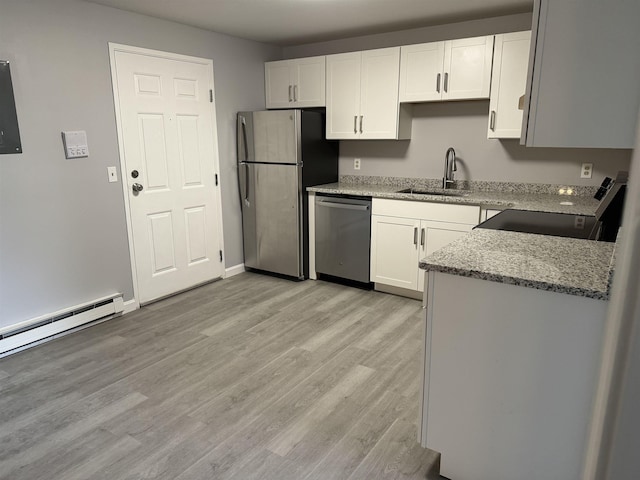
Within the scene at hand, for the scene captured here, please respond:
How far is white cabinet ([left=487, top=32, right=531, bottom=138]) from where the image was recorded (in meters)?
3.21

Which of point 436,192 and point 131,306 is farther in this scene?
point 436,192

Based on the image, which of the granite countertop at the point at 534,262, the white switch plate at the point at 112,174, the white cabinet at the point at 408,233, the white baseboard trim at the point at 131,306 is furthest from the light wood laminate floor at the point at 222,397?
the white switch plate at the point at 112,174

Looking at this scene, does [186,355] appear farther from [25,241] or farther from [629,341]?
[629,341]

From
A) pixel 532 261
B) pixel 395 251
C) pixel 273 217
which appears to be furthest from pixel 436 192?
pixel 532 261

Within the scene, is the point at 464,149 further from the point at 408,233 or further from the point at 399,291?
the point at 399,291

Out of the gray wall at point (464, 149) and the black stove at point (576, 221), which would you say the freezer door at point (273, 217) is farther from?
the black stove at point (576, 221)

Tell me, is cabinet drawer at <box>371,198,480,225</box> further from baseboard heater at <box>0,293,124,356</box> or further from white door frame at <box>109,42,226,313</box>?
baseboard heater at <box>0,293,124,356</box>

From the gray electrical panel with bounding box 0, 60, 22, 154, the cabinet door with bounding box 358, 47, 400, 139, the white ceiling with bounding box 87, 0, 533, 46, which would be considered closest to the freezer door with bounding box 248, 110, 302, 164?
the cabinet door with bounding box 358, 47, 400, 139

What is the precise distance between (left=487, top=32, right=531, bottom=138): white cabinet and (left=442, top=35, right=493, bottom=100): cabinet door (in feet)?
0.19

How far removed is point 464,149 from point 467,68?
71 centimetres

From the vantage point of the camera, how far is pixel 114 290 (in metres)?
3.47

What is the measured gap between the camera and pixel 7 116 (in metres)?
2.73

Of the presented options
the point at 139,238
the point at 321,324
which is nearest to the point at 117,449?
the point at 321,324

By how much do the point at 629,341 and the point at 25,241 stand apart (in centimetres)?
334
